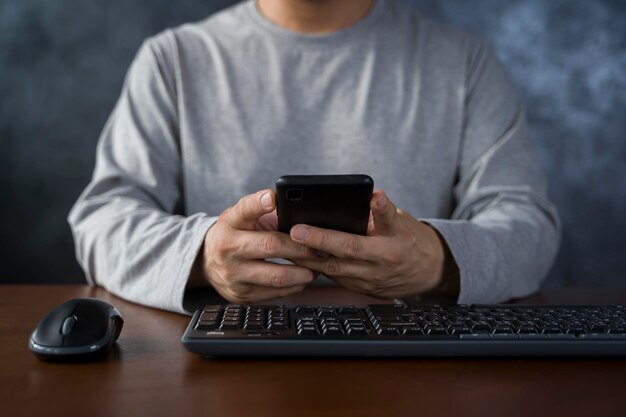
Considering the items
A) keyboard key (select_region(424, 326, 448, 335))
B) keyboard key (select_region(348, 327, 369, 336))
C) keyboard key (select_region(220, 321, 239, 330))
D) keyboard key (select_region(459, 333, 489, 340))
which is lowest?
keyboard key (select_region(220, 321, 239, 330))

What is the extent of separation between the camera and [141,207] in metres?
1.01

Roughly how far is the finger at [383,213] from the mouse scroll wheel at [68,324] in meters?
0.32

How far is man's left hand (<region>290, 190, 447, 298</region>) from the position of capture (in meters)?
0.73

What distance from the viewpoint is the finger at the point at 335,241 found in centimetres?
72

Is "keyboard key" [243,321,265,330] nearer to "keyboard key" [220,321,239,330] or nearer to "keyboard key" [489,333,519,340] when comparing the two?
"keyboard key" [220,321,239,330]

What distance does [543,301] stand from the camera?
0.91m

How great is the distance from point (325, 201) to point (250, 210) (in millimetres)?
97

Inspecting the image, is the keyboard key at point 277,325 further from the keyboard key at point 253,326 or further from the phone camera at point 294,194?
the phone camera at point 294,194

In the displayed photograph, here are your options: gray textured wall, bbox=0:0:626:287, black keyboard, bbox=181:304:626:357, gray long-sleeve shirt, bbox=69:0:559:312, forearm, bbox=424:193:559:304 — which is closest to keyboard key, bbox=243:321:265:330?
black keyboard, bbox=181:304:626:357

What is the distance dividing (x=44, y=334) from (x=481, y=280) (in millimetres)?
520

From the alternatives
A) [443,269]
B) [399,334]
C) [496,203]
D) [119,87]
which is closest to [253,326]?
[399,334]

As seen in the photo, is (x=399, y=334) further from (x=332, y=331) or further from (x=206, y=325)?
(x=206, y=325)

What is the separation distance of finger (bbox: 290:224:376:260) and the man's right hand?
0.10ft

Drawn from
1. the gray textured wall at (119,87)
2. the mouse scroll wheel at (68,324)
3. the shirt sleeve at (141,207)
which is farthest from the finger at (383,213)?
the gray textured wall at (119,87)
